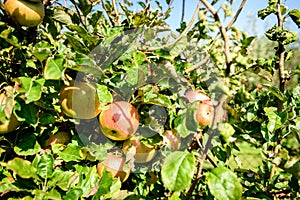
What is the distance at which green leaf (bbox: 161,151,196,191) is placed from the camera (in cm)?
73

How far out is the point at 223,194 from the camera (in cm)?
73

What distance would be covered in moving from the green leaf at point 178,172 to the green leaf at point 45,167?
0.32 m

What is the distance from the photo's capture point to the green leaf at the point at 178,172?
73 cm

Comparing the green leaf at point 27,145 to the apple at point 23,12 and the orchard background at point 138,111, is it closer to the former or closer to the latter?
the orchard background at point 138,111

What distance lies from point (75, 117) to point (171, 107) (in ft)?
0.87

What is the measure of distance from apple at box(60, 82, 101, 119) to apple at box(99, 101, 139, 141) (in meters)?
0.05

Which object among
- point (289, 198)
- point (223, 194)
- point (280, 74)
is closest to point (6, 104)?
point (223, 194)

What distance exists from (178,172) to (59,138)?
1.51 ft

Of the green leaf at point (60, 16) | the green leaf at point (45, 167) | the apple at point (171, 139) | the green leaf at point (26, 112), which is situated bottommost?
the green leaf at point (45, 167)

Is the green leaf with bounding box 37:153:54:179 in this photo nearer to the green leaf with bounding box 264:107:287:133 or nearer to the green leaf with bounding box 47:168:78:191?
the green leaf with bounding box 47:168:78:191

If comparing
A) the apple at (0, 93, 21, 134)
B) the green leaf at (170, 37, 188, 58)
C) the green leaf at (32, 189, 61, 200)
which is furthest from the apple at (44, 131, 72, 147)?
the green leaf at (170, 37, 188, 58)

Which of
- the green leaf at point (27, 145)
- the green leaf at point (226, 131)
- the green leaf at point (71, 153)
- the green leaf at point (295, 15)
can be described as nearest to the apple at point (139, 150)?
the green leaf at point (71, 153)

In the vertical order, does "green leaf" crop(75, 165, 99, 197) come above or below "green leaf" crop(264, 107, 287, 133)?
below

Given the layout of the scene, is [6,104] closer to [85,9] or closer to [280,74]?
[85,9]
